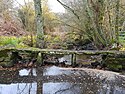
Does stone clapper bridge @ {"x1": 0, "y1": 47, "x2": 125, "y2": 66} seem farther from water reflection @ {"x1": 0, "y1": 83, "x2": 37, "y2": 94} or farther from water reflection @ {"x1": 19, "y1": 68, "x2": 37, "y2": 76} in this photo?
water reflection @ {"x1": 0, "y1": 83, "x2": 37, "y2": 94}

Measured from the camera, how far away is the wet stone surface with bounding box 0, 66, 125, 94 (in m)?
6.83

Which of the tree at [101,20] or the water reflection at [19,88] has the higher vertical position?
the tree at [101,20]

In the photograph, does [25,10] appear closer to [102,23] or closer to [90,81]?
[102,23]

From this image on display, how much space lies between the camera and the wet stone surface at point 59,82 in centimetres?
683

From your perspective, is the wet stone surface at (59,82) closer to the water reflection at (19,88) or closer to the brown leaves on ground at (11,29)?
the water reflection at (19,88)

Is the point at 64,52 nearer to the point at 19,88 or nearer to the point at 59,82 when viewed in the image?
the point at 59,82

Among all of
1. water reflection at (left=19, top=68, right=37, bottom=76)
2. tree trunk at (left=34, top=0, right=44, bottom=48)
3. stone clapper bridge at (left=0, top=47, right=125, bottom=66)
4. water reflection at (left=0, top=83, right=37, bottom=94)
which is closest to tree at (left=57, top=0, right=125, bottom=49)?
tree trunk at (left=34, top=0, right=44, bottom=48)

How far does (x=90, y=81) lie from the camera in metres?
7.88

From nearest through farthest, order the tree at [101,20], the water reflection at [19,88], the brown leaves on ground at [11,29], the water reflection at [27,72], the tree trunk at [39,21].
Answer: the water reflection at [19,88], the water reflection at [27,72], the tree trunk at [39,21], the tree at [101,20], the brown leaves on ground at [11,29]

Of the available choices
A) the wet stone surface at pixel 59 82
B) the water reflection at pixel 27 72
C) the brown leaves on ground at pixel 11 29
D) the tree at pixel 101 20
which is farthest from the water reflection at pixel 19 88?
the brown leaves on ground at pixel 11 29

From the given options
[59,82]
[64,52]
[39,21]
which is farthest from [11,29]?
[59,82]

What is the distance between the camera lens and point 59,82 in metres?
7.86

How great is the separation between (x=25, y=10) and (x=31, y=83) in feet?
35.8

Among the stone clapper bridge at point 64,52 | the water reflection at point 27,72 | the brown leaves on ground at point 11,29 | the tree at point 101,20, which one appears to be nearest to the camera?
the water reflection at point 27,72
